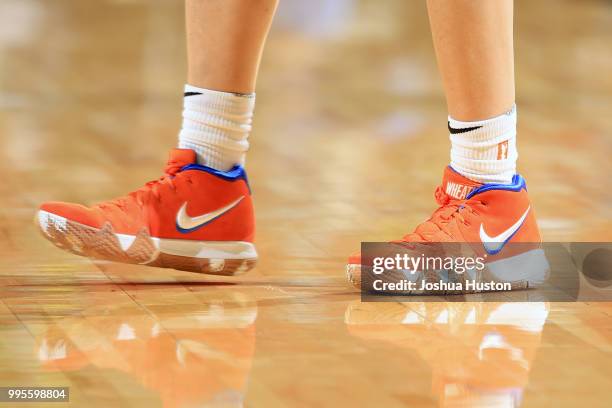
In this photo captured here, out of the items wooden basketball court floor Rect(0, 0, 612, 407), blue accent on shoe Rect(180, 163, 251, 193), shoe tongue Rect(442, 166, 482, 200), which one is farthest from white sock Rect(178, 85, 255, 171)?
shoe tongue Rect(442, 166, 482, 200)

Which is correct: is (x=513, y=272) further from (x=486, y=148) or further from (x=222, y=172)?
(x=222, y=172)

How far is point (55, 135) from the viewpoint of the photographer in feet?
7.66

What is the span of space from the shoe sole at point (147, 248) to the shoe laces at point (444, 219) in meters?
0.20

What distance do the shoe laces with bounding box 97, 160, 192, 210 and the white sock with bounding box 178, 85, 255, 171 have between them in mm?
30

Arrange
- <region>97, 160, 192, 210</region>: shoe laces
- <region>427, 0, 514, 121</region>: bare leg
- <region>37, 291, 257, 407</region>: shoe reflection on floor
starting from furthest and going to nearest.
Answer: <region>97, 160, 192, 210</region>: shoe laces → <region>427, 0, 514, 121</region>: bare leg → <region>37, 291, 257, 407</region>: shoe reflection on floor

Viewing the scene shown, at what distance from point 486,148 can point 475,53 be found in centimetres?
11

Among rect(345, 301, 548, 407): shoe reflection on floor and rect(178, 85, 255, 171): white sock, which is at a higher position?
rect(178, 85, 255, 171): white sock

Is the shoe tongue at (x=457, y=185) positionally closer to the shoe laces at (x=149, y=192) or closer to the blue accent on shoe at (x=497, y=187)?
the blue accent on shoe at (x=497, y=187)

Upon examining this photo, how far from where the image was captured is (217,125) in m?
1.39

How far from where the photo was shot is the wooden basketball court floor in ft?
3.21

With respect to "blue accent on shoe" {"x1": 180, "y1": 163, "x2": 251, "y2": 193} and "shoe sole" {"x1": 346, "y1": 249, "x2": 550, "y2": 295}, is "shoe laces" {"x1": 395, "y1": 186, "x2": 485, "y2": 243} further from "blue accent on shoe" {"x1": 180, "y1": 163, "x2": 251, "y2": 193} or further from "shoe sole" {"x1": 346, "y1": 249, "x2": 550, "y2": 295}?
"blue accent on shoe" {"x1": 180, "y1": 163, "x2": 251, "y2": 193}

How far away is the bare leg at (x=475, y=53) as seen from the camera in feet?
4.10

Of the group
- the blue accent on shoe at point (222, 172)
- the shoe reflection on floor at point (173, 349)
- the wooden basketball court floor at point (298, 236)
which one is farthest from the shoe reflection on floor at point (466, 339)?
the blue accent on shoe at point (222, 172)

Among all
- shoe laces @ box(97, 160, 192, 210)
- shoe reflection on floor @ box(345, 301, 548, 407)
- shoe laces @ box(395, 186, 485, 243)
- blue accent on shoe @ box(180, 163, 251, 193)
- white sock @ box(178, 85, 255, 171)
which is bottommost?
shoe reflection on floor @ box(345, 301, 548, 407)
